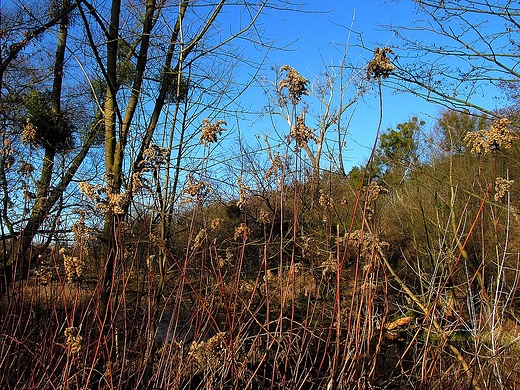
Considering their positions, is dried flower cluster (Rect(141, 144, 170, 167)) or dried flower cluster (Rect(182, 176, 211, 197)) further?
dried flower cluster (Rect(141, 144, 170, 167))

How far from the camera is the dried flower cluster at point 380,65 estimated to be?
1.54 metres

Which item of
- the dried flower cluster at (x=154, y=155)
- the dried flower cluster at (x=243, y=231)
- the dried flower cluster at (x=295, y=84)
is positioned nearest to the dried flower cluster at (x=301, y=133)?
the dried flower cluster at (x=295, y=84)

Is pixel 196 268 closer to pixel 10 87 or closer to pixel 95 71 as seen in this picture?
pixel 95 71

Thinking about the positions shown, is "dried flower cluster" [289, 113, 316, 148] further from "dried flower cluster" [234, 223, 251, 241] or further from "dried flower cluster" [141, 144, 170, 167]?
"dried flower cluster" [141, 144, 170, 167]

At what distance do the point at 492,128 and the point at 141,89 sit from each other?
2858 millimetres

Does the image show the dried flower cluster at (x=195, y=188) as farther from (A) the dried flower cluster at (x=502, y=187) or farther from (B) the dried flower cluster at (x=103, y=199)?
(A) the dried flower cluster at (x=502, y=187)

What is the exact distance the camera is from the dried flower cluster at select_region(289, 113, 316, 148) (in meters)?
→ 1.75

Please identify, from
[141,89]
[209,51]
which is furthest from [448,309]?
[141,89]

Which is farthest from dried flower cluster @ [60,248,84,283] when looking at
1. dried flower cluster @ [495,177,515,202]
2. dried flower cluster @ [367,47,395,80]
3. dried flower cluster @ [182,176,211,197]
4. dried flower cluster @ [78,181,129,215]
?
dried flower cluster @ [495,177,515,202]

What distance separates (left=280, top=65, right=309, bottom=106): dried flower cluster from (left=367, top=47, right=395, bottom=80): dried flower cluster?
0.79ft

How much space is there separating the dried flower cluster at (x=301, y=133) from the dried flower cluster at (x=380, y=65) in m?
0.30

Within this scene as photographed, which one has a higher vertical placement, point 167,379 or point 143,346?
point 143,346

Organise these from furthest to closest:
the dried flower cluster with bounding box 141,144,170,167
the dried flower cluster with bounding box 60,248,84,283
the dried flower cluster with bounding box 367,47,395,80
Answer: the dried flower cluster with bounding box 141,144,170,167 → the dried flower cluster with bounding box 60,248,84,283 → the dried flower cluster with bounding box 367,47,395,80

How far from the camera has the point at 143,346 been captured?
170cm
